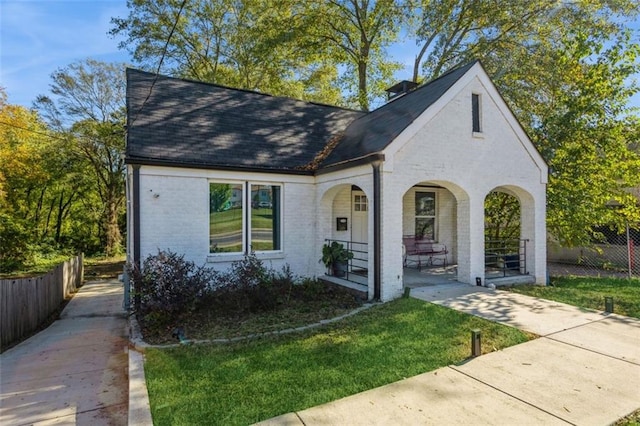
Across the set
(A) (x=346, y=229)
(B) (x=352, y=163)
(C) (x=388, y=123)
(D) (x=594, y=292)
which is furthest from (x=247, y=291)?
(D) (x=594, y=292)

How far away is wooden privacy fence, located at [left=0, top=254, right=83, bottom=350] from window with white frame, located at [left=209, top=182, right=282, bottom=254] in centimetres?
428

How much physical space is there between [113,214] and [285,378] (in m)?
24.8

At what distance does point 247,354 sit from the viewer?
533cm

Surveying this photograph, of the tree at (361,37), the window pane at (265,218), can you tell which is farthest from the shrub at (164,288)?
the tree at (361,37)

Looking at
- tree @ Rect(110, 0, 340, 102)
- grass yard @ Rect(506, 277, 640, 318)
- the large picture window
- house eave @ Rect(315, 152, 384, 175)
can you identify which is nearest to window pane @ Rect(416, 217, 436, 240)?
the large picture window

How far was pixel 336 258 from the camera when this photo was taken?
9922 millimetres

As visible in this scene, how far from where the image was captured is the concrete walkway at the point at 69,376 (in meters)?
4.31

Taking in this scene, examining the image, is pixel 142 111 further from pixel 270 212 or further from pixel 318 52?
pixel 318 52

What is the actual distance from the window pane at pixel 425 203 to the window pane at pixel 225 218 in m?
6.34

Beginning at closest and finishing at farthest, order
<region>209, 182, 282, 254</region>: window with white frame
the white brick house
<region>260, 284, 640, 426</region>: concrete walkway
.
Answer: <region>260, 284, 640, 426</region>: concrete walkway
the white brick house
<region>209, 182, 282, 254</region>: window with white frame

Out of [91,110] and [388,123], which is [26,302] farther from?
[91,110]

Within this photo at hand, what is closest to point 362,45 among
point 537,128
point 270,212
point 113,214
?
point 537,128

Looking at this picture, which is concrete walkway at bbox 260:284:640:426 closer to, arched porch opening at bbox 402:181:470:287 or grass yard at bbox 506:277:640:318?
grass yard at bbox 506:277:640:318

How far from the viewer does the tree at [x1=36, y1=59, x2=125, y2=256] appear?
72.8 ft
